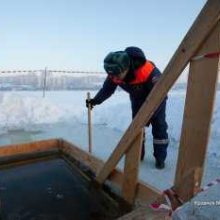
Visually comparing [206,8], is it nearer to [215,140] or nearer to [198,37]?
[198,37]

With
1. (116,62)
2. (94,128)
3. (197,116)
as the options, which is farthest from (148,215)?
(94,128)

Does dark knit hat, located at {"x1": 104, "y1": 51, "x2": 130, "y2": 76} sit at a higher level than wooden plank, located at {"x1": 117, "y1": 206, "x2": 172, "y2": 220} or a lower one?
higher

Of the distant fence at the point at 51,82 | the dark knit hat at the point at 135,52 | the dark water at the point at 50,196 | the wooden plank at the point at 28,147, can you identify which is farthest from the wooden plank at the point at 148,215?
the distant fence at the point at 51,82

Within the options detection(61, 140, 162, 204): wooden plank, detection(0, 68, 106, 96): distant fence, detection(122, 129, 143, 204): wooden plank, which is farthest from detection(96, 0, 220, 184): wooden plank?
detection(0, 68, 106, 96): distant fence

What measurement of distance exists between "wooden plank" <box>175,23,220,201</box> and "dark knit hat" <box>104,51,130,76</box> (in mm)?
1557

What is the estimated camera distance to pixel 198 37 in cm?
159

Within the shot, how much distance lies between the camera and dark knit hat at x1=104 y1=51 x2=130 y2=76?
3175 millimetres

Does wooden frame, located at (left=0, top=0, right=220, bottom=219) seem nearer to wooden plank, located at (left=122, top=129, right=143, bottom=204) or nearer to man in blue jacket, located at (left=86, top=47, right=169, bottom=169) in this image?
wooden plank, located at (left=122, top=129, right=143, bottom=204)

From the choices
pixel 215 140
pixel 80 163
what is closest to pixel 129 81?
pixel 80 163

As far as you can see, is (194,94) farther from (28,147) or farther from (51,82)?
(51,82)

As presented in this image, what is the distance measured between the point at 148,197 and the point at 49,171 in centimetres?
165

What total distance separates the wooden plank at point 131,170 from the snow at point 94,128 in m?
0.54

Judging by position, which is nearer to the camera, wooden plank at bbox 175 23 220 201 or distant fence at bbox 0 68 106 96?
wooden plank at bbox 175 23 220 201

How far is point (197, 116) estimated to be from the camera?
1689 mm
